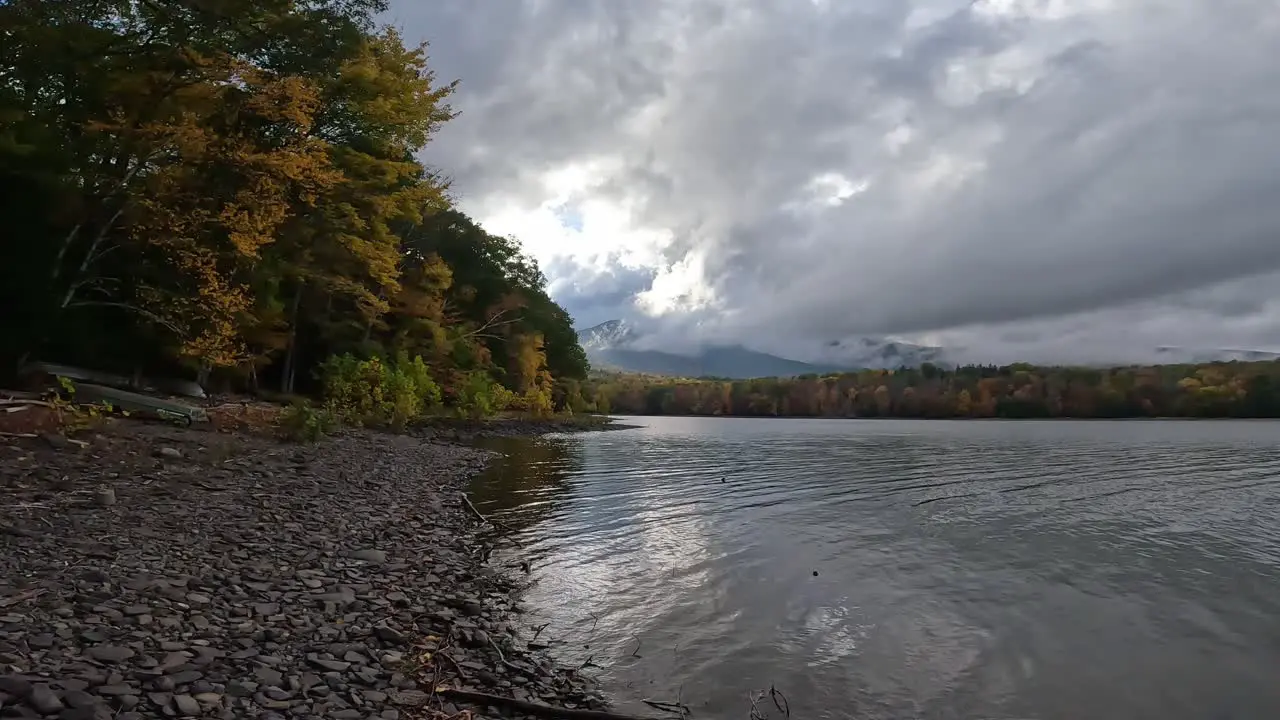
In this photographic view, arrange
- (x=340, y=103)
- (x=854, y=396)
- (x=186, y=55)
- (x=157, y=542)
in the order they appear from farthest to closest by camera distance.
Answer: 1. (x=854, y=396)
2. (x=340, y=103)
3. (x=186, y=55)
4. (x=157, y=542)

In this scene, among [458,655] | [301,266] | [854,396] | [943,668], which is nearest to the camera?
[458,655]

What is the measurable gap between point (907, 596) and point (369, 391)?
1112 inches

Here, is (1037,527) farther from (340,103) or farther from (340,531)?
(340,103)

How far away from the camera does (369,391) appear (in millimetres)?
33156

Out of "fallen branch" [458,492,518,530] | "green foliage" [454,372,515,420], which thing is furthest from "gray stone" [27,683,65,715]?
"green foliage" [454,372,515,420]

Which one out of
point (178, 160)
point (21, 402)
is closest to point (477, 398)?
point (178, 160)

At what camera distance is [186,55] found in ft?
58.4

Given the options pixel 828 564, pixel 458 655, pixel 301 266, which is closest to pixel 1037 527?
pixel 828 564

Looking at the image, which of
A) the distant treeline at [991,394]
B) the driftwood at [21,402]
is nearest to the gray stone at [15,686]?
the driftwood at [21,402]

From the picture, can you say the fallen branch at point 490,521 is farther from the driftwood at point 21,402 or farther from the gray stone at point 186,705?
the gray stone at point 186,705

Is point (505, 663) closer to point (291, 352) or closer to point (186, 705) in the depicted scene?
point (186, 705)

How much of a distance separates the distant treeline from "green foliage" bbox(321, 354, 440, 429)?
54.9m

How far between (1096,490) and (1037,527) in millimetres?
10585

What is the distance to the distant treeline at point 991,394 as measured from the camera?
120500mm
